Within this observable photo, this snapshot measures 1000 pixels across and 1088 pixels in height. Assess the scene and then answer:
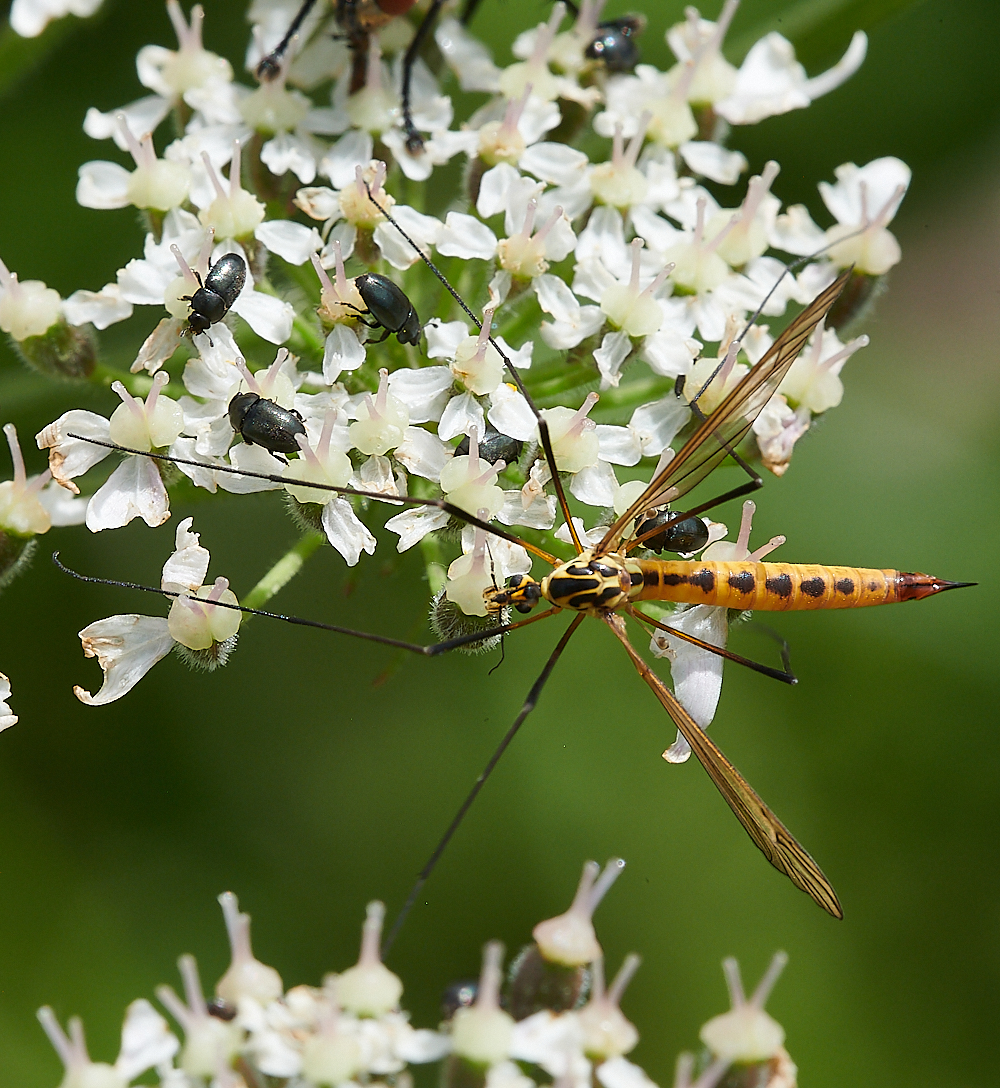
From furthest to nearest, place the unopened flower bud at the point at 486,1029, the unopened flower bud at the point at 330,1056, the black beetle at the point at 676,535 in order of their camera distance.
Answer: the black beetle at the point at 676,535
the unopened flower bud at the point at 486,1029
the unopened flower bud at the point at 330,1056

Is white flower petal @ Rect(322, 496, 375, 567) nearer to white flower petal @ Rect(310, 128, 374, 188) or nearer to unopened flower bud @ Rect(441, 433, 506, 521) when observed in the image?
unopened flower bud @ Rect(441, 433, 506, 521)

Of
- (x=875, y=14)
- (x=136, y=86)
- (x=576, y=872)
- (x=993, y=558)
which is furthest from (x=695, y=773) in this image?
(x=136, y=86)

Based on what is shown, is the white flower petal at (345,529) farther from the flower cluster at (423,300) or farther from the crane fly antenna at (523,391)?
the crane fly antenna at (523,391)

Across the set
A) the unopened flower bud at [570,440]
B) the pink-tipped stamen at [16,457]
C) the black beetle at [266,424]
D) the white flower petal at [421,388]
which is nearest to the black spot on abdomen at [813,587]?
the unopened flower bud at [570,440]

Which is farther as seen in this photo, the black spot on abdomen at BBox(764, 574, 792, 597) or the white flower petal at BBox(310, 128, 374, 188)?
the white flower petal at BBox(310, 128, 374, 188)

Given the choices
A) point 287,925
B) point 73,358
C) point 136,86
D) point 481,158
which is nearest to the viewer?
point 73,358

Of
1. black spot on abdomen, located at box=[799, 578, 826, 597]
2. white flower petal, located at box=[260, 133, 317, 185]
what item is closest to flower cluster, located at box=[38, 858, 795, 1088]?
black spot on abdomen, located at box=[799, 578, 826, 597]

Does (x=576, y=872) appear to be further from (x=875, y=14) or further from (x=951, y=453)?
(x=875, y=14)
